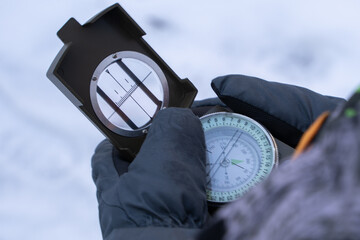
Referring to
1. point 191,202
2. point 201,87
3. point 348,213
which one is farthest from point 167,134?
point 348,213

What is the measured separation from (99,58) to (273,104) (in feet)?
1.33

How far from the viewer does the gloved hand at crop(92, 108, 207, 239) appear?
97 cm

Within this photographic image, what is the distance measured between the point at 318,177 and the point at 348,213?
0.11ft

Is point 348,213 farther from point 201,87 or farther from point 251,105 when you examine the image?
point 201,87

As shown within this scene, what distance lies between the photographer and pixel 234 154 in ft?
3.77

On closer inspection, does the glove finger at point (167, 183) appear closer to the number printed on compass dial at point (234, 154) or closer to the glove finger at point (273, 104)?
the number printed on compass dial at point (234, 154)

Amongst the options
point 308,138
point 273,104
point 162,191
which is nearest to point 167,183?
point 162,191

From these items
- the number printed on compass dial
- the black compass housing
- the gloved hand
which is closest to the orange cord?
the gloved hand

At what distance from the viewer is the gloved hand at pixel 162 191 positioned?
3.19ft

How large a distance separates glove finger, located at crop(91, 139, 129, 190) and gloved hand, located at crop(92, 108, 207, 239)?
0.8 inches

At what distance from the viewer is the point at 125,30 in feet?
4.19

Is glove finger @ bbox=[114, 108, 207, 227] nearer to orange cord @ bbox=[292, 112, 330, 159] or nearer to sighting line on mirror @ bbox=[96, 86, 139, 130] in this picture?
sighting line on mirror @ bbox=[96, 86, 139, 130]

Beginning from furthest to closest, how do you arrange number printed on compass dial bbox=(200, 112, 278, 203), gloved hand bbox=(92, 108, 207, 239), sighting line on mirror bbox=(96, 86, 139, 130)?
sighting line on mirror bbox=(96, 86, 139, 130) < number printed on compass dial bbox=(200, 112, 278, 203) < gloved hand bbox=(92, 108, 207, 239)

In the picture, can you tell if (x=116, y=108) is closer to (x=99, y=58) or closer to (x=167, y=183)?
(x=99, y=58)
